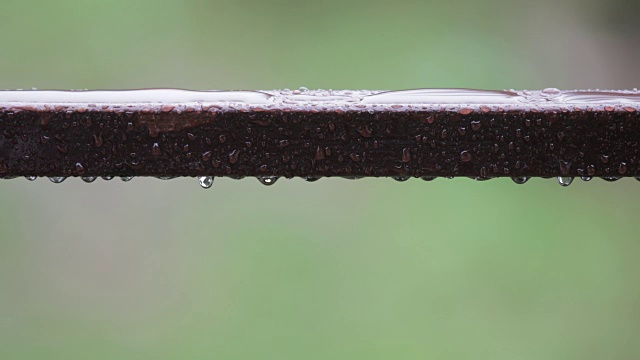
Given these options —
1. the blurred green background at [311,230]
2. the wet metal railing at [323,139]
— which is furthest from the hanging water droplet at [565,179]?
the blurred green background at [311,230]

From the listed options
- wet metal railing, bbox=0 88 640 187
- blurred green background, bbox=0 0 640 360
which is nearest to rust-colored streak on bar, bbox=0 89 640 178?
wet metal railing, bbox=0 88 640 187

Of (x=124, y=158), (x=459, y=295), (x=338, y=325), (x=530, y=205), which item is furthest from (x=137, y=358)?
(x=124, y=158)

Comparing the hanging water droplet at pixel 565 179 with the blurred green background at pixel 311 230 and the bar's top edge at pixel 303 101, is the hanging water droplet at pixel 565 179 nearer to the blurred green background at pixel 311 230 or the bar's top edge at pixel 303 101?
the bar's top edge at pixel 303 101

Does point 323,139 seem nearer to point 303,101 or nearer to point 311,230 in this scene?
point 303,101

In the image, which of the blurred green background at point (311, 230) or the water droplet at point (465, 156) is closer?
the water droplet at point (465, 156)

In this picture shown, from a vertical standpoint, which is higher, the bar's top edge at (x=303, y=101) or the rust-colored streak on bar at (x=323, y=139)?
the bar's top edge at (x=303, y=101)

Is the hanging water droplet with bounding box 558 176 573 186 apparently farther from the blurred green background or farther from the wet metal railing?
the blurred green background
